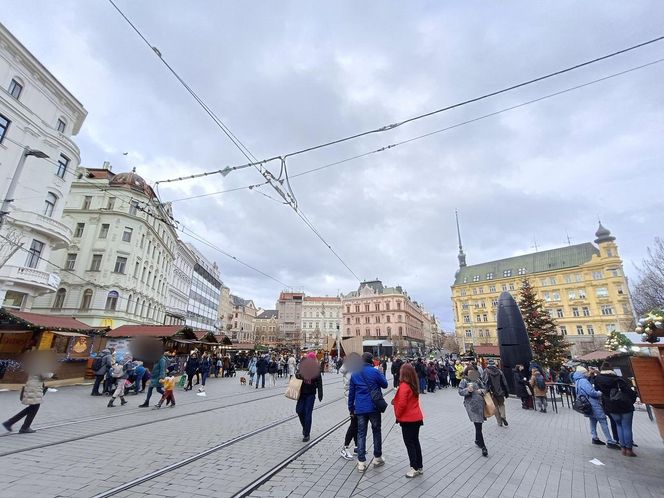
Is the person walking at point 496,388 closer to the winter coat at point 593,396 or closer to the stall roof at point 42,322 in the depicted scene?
the winter coat at point 593,396

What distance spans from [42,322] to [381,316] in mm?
82586

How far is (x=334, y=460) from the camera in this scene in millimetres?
6160

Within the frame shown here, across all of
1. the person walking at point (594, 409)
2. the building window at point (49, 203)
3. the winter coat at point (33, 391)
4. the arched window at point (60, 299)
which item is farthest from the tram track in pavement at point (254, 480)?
the arched window at point (60, 299)

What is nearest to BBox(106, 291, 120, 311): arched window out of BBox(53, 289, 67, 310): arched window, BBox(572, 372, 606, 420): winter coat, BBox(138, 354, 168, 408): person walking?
BBox(53, 289, 67, 310): arched window

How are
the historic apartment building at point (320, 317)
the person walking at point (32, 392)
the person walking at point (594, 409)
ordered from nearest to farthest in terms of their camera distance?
the person walking at point (32, 392)
the person walking at point (594, 409)
the historic apartment building at point (320, 317)

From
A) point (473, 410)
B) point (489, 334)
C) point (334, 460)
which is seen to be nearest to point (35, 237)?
point (334, 460)

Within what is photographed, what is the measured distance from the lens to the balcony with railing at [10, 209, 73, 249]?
915 inches

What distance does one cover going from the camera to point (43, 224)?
24453mm

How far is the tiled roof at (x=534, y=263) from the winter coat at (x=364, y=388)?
8450 cm

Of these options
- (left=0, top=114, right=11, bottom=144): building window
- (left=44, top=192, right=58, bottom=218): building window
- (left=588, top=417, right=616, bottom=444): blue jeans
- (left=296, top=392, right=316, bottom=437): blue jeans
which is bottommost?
(left=588, top=417, right=616, bottom=444): blue jeans

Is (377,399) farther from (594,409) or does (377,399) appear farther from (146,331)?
(146,331)

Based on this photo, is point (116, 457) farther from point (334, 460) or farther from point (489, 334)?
point (489, 334)

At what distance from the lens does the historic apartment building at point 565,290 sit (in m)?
64.8

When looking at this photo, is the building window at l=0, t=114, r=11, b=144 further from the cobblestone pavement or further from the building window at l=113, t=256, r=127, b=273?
the cobblestone pavement
